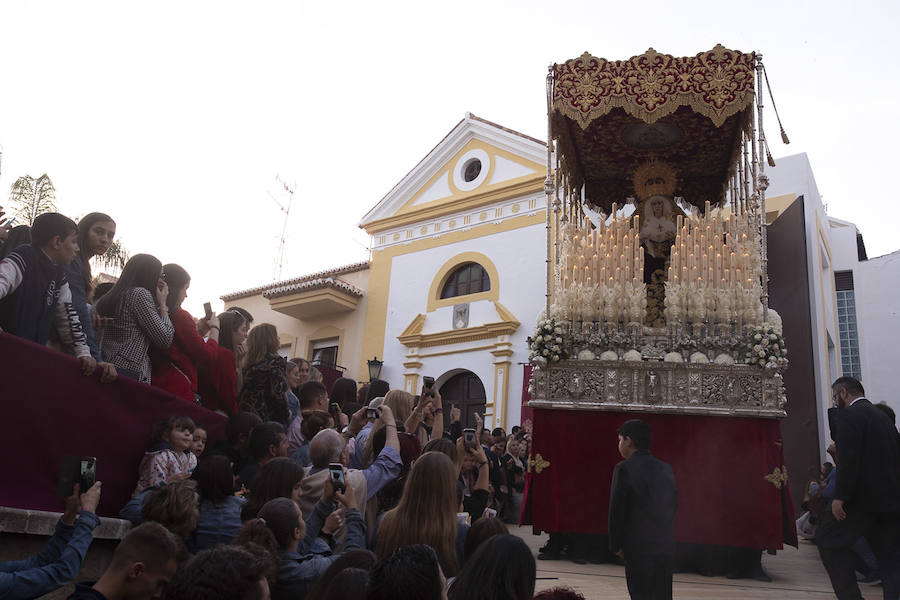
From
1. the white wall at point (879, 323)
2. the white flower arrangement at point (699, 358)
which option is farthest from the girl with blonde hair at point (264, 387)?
the white wall at point (879, 323)

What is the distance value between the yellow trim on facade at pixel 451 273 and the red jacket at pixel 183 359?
10.6 meters

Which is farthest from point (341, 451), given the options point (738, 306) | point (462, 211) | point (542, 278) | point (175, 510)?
point (462, 211)

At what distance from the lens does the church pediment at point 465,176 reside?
51.3 ft

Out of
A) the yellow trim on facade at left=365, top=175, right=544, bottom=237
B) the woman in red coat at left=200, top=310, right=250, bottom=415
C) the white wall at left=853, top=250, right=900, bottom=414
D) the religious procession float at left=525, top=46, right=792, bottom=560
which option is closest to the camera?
the woman in red coat at left=200, top=310, right=250, bottom=415

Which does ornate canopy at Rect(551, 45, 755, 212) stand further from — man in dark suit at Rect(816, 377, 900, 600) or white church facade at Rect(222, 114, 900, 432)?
white church facade at Rect(222, 114, 900, 432)

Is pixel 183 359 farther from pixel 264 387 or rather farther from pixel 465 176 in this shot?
pixel 465 176

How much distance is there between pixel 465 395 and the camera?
15297 mm

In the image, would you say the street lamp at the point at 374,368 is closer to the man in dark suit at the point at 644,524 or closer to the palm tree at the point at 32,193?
the palm tree at the point at 32,193

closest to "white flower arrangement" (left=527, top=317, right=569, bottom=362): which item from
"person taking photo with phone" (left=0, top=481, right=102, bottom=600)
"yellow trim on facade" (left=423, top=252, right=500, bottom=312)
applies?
"person taking photo with phone" (left=0, top=481, right=102, bottom=600)

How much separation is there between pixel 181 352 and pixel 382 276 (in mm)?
12734

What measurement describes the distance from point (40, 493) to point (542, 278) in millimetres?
11826

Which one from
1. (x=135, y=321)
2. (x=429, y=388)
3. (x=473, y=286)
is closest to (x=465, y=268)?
(x=473, y=286)

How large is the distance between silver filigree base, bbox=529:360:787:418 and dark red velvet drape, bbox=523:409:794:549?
3.9 inches

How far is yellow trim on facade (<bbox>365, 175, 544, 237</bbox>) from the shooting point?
15352 mm
